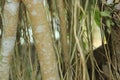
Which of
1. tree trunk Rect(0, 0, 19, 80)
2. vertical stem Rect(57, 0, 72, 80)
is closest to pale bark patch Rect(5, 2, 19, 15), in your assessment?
tree trunk Rect(0, 0, 19, 80)

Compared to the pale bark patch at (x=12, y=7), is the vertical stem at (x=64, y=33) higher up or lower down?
lower down

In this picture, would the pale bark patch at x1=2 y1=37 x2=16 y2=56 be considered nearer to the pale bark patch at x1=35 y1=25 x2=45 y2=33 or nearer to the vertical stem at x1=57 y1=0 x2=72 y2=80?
the pale bark patch at x1=35 y1=25 x2=45 y2=33

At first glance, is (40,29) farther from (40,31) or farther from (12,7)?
(12,7)

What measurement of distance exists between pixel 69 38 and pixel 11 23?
36 centimetres

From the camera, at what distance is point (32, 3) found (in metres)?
1.03

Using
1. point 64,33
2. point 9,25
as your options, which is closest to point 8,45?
point 9,25

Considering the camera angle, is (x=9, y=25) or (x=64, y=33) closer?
(x=9, y=25)

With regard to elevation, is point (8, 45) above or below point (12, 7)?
below

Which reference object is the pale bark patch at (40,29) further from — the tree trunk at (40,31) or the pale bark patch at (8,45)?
the pale bark patch at (8,45)

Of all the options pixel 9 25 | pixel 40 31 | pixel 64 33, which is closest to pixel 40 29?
pixel 40 31

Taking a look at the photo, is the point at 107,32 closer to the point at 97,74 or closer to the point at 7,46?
the point at 97,74

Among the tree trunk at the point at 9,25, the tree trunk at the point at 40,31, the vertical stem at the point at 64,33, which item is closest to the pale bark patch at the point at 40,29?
the tree trunk at the point at 40,31

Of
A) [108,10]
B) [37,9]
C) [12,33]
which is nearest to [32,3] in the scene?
[37,9]

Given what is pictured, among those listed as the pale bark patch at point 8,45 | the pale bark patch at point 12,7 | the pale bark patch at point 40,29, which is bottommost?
the pale bark patch at point 8,45
